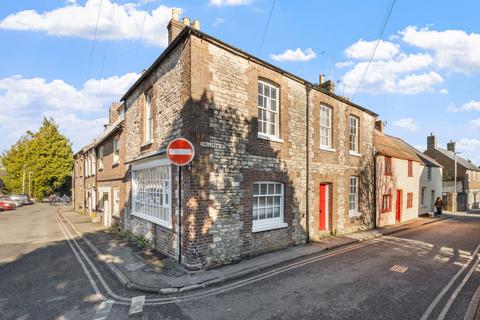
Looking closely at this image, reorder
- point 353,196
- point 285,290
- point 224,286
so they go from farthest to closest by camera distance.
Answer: point 353,196, point 224,286, point 285,290

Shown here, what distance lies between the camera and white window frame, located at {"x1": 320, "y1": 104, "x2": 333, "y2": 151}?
13461 millimetres

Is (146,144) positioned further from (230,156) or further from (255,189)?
(255,189)

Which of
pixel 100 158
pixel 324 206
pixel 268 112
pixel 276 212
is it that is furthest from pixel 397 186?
pixel 100 158

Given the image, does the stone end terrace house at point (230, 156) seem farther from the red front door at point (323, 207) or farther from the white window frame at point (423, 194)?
the white window frame at point (423, 194)

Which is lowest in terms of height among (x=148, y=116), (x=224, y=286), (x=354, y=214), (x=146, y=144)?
(x=224, y=286)

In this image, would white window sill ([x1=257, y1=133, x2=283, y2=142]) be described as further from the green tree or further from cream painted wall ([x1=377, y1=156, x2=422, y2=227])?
the green tree

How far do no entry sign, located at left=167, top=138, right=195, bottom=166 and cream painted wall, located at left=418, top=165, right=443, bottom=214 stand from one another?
79.6ft

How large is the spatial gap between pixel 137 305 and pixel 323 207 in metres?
9.69

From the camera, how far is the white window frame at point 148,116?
11.7 m

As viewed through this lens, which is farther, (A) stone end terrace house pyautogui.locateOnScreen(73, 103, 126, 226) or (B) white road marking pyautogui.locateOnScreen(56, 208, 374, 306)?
(A) stone end terrace house pyautogui.locateOnScreen(73, 103, 126, 226)

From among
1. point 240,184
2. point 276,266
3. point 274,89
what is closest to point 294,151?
point 274,89

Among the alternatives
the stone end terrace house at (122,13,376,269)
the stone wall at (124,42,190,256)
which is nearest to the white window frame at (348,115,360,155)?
the stone end terrace house at (122,13,376,269)

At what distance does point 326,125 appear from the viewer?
13.8m

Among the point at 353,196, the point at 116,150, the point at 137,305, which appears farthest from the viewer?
the point at 116,150
